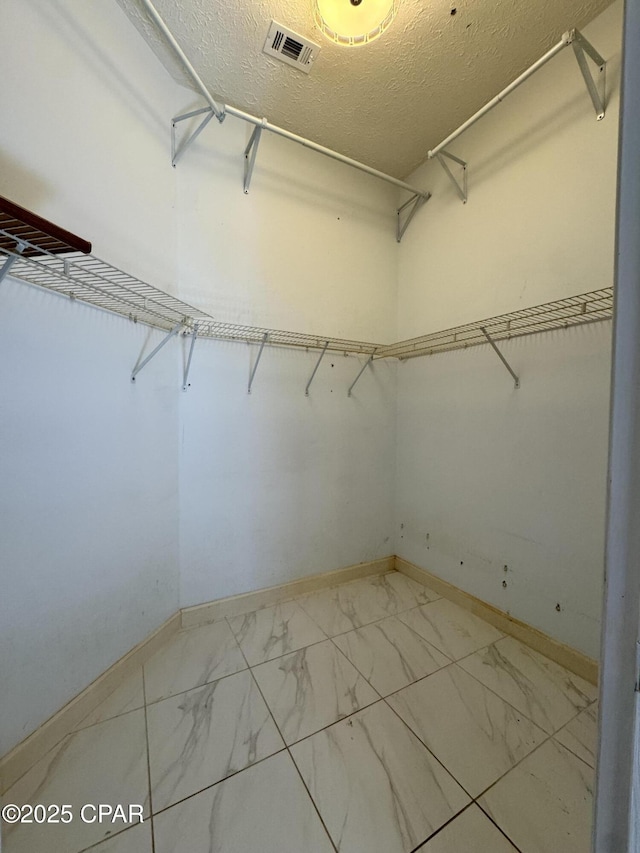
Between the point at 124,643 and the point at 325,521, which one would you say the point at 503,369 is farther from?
the point at 124,643

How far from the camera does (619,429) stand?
0.39 meters

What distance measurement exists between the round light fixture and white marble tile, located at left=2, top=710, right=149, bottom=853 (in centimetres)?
256

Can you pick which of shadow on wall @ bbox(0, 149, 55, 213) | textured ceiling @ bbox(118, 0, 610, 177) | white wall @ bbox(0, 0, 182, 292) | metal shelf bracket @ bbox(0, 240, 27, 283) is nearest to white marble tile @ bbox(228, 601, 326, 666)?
metal shelf bracket @ bbox(0, 240, 27, 283)

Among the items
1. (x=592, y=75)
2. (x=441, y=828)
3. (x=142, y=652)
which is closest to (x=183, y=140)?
(x=592, y=75)

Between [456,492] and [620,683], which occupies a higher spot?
[620,683]

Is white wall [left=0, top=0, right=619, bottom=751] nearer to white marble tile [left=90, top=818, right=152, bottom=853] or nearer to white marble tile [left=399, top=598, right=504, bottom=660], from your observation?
white marble tile [left=399, top=598, right=504, bottom=660]

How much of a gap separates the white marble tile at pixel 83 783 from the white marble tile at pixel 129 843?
0.06 ft

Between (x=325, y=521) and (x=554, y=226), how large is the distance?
74.5 inches

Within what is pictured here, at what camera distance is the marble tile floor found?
83 cm

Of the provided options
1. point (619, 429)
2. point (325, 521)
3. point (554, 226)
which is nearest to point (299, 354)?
point (325, 521)

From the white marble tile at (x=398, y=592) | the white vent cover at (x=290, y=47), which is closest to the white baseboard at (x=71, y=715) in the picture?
the white marble tile at (x=398, y=592)

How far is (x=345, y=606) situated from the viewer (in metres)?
1.80

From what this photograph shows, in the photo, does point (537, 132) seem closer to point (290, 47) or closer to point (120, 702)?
point (290, 47)

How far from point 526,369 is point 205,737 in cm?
195
